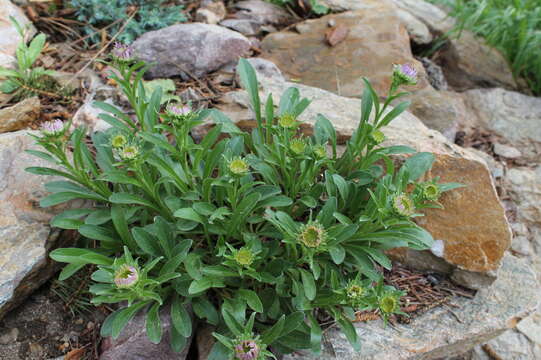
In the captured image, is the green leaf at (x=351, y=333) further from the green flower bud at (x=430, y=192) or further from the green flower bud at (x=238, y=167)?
the green flower bud at (x=238, y=167)

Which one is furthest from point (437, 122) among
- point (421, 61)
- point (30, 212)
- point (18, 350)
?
point (18, 350)

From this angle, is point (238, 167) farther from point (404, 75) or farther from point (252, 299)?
point (404, 75)

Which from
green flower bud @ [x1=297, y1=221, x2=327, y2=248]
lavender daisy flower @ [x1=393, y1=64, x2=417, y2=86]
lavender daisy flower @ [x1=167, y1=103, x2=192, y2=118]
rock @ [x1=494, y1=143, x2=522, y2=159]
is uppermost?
lavender daisy flower @ [x1=393, y1=64, x2=417, y2=86]

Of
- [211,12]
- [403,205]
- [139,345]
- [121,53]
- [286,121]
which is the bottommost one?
[139,345]

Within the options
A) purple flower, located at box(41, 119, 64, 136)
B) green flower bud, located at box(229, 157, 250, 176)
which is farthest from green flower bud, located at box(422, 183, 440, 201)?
purple flower, located at box(41, 119, 64, 136)

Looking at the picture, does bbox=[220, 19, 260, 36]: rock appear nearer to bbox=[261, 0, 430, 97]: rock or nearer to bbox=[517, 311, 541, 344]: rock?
bbox=[261, 0, 430, 97]: rock

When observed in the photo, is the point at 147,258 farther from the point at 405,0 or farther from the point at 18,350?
the point at 405,0

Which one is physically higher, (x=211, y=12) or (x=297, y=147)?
(x=297, y=147)

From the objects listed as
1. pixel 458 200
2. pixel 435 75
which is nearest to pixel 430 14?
pixel 435 75
